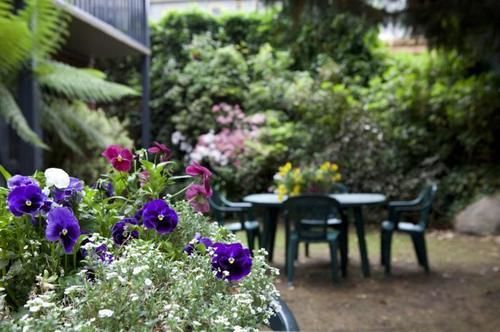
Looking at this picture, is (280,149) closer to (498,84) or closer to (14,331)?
(498,84)

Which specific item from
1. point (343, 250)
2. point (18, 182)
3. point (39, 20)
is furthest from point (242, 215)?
point (18, 182)

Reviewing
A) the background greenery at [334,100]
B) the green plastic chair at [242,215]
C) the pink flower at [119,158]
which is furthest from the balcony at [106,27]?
the pink flower at [119,158]

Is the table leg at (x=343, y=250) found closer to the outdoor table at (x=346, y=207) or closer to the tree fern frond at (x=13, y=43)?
the outdoor table at (x=346, y=207)

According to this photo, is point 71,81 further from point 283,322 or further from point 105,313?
point 105,313

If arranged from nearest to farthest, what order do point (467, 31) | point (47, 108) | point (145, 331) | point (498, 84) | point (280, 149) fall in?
point (145, 331)
point (47, 108)
point (467, 31)
point (498, 84)
point (280, 149)

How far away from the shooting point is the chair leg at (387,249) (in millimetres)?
4941

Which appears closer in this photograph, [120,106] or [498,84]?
[498,84]

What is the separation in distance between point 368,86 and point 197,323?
8.83 m

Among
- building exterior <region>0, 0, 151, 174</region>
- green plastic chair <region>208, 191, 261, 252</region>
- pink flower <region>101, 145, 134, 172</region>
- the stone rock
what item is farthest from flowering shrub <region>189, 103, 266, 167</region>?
pink flower <region>101, 145, 134, 172</region>

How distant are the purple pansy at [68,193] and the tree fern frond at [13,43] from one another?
2.31m

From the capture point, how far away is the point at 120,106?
9.31m

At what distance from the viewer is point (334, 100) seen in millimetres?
8164

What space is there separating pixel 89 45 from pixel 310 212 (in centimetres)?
402

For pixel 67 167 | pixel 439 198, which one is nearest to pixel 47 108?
pixel 67 167
